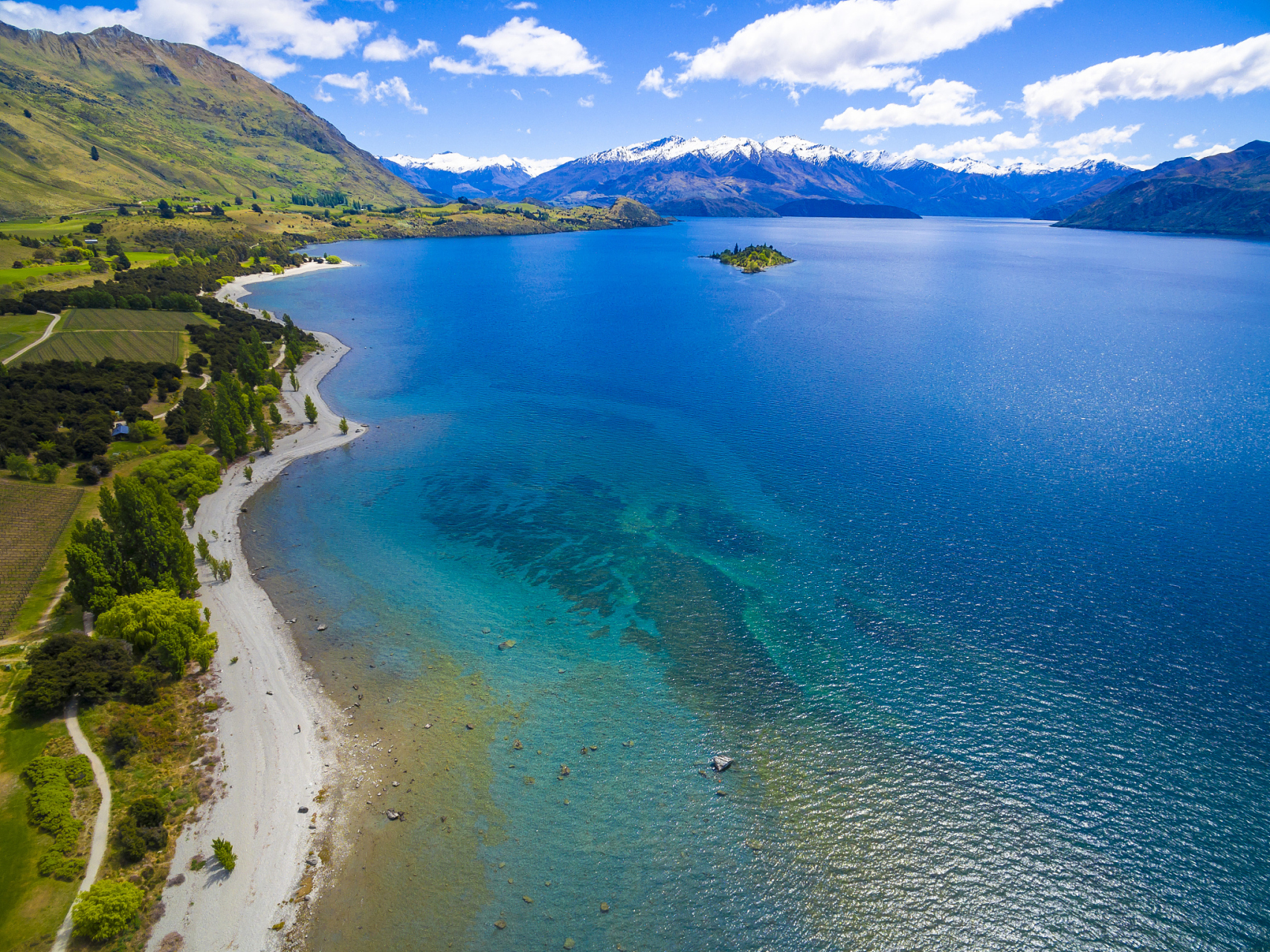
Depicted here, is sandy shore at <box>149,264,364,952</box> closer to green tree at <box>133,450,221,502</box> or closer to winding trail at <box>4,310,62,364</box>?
green tree at <box>133,450,221,502</box>

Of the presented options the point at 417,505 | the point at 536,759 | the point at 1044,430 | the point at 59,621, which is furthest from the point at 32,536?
→ the point at 1044,430

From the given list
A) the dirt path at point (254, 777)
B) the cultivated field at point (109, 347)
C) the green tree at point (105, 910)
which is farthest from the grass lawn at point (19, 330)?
the green tree at point (105, 910)

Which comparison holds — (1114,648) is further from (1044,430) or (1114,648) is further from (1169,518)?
(1044,430)

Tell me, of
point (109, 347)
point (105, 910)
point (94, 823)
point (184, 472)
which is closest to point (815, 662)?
point (105, 910)

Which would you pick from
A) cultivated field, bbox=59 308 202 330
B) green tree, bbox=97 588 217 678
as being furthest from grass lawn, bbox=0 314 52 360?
green tree, bbox=97 588 217 678

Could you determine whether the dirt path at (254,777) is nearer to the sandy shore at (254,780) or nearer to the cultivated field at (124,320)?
the sandy shore at (254,780)
